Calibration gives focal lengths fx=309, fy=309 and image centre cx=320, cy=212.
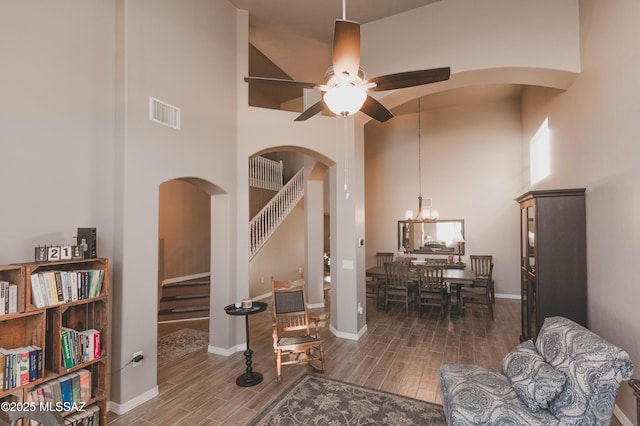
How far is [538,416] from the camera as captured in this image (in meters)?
2.16

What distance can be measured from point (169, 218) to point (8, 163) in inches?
189

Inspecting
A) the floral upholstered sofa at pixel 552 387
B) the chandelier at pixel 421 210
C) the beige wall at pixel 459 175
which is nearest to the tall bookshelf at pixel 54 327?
the floral upholstered sofa at pixel 552 387

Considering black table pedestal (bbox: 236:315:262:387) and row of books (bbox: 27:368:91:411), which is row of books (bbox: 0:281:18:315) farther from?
black table pedestal (bbox: 236:315:262:387)

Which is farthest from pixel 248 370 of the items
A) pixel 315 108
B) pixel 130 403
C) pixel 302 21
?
pixel 302 21

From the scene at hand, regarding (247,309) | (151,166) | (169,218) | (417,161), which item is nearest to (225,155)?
(151,166)

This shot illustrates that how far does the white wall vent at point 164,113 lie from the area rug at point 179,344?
10.1 feet

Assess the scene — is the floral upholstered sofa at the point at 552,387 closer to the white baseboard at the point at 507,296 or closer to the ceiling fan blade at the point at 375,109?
the ceiling fan blade at the point at 375,109

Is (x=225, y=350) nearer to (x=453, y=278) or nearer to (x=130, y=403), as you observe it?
(x=130, y=403)

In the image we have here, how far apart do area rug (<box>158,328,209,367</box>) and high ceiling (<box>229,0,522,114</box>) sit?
17.0 feet

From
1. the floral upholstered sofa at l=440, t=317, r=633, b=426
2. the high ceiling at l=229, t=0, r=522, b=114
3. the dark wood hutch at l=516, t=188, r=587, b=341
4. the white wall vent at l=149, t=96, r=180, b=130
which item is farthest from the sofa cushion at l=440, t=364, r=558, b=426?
the high ceiling at l=229, t=0, r=522, b=114

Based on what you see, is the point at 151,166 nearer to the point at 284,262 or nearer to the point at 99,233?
the point at 99,233

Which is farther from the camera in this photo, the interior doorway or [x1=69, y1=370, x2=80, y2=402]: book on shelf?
the interior doorway

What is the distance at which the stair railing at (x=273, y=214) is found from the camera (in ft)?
22.9

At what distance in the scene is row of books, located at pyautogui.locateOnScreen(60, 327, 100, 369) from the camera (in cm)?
256
